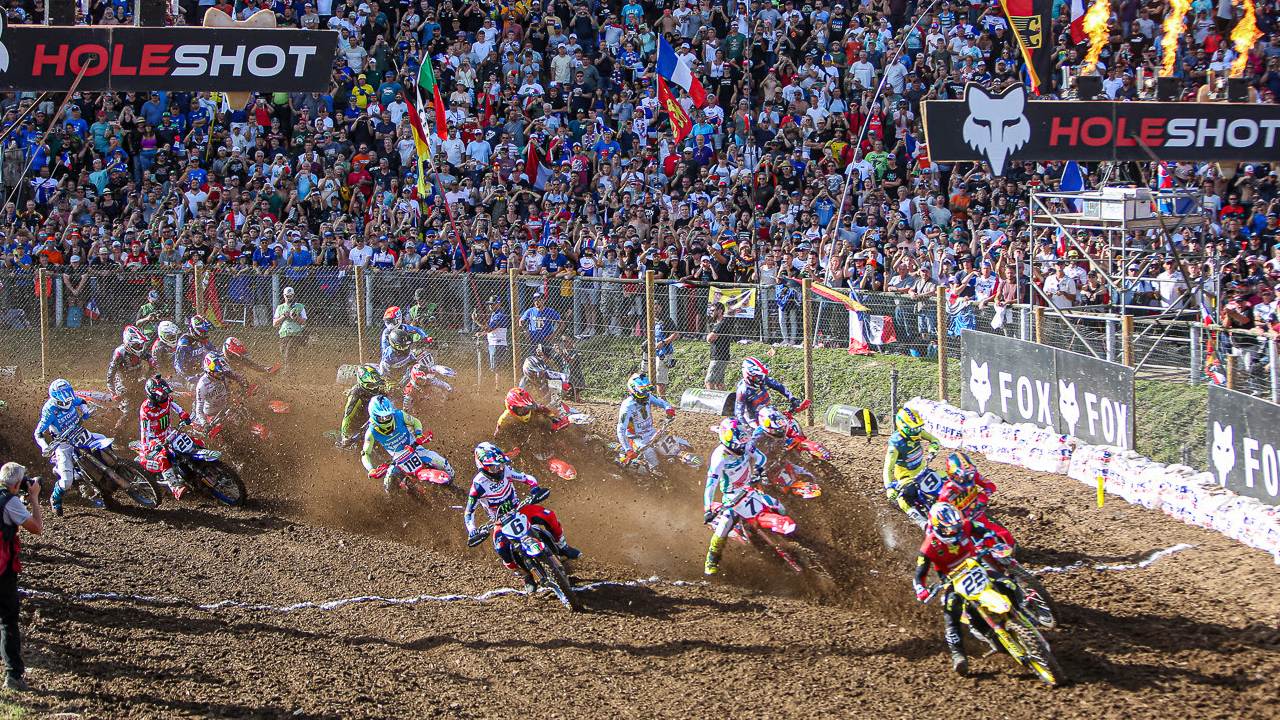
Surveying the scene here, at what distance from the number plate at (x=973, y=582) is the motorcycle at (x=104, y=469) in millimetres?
10322

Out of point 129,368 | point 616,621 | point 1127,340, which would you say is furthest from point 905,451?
point 129,368

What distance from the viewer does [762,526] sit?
36.7ft

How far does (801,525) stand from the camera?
501 inches

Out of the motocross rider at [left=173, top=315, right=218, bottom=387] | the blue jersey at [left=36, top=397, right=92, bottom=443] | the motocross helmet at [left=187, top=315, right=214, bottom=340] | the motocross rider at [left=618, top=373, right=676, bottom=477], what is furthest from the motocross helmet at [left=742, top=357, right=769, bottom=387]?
the motocross helmet at [left=187, top=315, right=214, bottom=340]

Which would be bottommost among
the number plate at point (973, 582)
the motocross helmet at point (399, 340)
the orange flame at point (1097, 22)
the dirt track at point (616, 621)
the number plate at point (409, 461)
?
the dirt track at point (616, 621)

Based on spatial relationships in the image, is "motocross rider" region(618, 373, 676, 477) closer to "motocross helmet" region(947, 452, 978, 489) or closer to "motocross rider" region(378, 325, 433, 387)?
"motocross helmet" region(947, 452, 978, 489)

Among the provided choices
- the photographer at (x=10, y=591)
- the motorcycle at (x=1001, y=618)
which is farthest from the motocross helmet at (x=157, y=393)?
the motorcycle at (x=1001, y=618)

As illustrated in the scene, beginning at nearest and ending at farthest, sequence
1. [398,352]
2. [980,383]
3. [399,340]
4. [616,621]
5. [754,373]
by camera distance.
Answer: [616,621] < [754,373] < [980,383] < [399,340] < [398,352]

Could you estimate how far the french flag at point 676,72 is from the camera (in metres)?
23.4

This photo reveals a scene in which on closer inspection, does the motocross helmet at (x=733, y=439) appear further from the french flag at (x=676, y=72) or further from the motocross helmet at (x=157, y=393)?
the french flag at (x=676, y=72)

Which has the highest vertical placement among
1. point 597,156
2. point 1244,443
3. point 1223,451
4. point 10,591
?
point 597,156

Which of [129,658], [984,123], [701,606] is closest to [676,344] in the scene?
[984,123]

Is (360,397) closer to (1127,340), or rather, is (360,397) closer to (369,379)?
(369,379)

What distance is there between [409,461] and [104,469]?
422 cm
